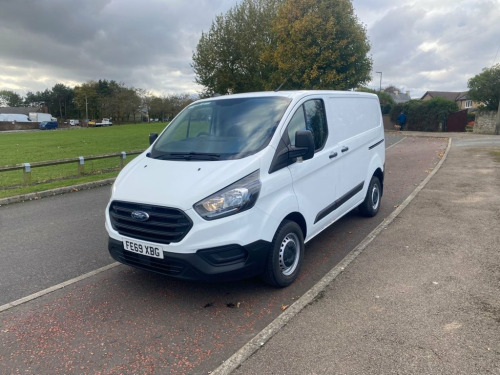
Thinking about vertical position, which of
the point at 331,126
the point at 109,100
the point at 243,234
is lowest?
the point at 243,234

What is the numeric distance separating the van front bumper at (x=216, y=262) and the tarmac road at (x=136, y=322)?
1.29ft

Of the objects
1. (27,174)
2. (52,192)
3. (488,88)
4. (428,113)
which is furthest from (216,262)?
(488,88)

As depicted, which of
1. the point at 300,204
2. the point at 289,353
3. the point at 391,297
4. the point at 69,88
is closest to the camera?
the point at 289,353

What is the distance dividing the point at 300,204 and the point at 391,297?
1.30 meters

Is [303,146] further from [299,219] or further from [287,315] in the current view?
[287,315]

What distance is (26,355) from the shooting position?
2.94 meters

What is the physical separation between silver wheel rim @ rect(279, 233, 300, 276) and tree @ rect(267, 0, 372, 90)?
1597 cm

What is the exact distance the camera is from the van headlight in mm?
3350

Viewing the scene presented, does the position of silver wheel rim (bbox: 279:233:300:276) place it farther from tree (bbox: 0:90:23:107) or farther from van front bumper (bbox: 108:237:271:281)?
tree (bbox: 0:90:23:107)

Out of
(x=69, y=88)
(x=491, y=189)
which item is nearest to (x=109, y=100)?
(x=69, y=88)

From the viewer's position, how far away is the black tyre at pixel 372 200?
247 inches

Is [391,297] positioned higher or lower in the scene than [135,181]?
lower

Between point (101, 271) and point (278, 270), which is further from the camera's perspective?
point (101, 271)

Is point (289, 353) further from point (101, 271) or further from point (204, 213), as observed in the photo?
point (101, 271)
